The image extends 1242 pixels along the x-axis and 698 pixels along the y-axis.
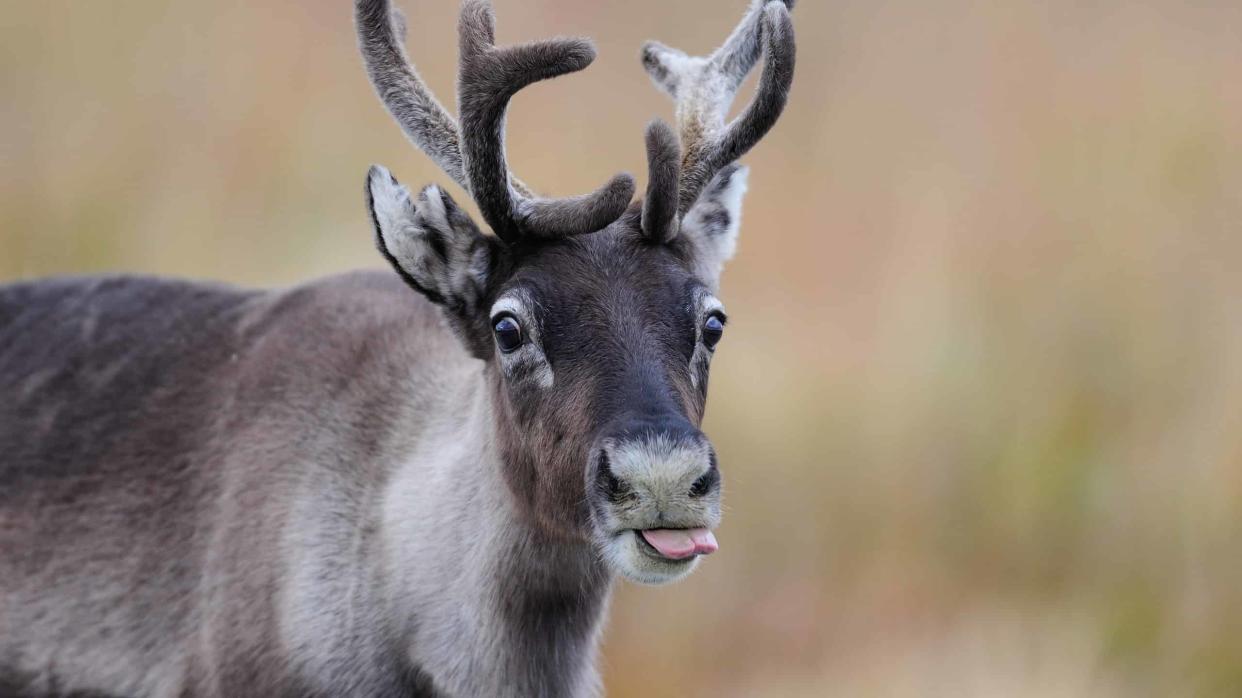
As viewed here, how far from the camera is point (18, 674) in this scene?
22.9 feet

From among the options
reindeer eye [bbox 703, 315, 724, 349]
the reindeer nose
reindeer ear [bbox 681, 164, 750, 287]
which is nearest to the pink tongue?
the reindeer nose

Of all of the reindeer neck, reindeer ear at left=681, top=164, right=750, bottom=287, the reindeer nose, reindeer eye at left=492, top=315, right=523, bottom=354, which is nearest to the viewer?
the reindeer nose

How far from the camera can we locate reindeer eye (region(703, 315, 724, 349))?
225 inches

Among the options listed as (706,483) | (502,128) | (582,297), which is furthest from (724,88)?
(706,483)

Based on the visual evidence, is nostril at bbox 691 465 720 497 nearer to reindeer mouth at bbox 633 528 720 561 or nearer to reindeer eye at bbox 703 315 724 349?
reindeer mouth at bbox 633 528 720 561

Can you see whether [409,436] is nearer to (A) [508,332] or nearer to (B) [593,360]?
(A) [508,332]

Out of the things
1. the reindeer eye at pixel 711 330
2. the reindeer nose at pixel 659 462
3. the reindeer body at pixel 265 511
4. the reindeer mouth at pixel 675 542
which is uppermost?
the reindeer eye at pixel 711 330

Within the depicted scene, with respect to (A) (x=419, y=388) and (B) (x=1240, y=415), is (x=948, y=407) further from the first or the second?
(A) (x=419, y=388)

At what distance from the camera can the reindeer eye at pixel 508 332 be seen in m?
5.57

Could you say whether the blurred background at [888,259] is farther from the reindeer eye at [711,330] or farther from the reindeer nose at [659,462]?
the reindeer nose at [659,462]

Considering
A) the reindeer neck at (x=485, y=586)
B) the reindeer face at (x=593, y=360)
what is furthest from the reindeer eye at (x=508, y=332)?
the reindeer neck at (x=485, y=586)

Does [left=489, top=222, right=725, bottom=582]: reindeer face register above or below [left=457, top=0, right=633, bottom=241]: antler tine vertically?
below

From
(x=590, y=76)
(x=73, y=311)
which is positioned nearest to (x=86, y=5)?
(x=590, y=76)

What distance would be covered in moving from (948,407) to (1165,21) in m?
3.27
